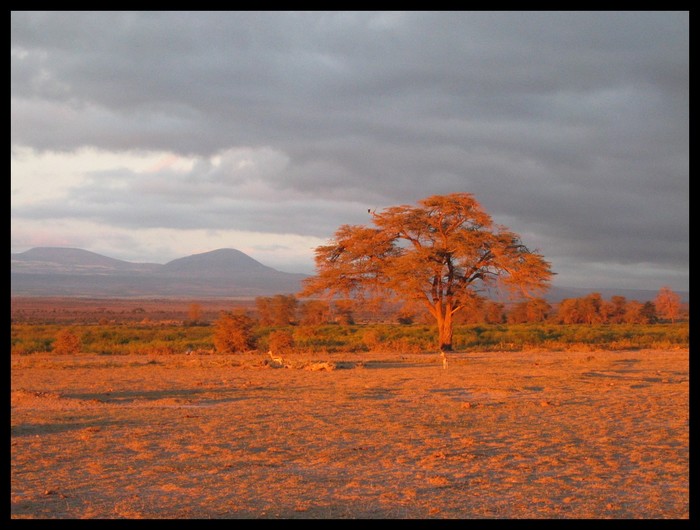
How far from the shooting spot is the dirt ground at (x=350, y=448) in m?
7.07

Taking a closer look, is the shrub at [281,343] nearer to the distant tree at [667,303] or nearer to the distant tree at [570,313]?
the distant tree at [570,313]

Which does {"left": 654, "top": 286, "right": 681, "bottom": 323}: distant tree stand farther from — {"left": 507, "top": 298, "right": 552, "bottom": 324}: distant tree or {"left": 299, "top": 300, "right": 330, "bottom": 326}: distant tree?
{"left": 299, "top": 300, "right": 330, "bottom": 326}: distant tree

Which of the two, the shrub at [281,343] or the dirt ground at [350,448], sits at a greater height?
the dirt ground at [350,448]

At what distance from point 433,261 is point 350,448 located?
Result: 22.6 metres

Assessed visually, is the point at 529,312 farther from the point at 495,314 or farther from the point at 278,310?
the point at 278,310

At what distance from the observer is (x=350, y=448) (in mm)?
9672

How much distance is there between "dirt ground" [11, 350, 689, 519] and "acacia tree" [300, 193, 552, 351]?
13.4 metres

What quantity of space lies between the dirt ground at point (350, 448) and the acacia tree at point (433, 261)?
1338cm

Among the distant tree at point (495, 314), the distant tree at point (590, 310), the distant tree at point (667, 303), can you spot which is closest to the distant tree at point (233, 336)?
the distant tree at point (590, 310)

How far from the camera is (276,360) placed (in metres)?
23.5

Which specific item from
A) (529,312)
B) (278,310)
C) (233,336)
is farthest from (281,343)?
(529,312)

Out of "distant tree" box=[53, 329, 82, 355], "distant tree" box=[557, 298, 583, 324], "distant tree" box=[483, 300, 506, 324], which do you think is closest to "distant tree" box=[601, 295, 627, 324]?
"distant tree" box=[557, 298, 583, 324]

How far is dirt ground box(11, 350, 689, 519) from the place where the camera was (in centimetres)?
707
